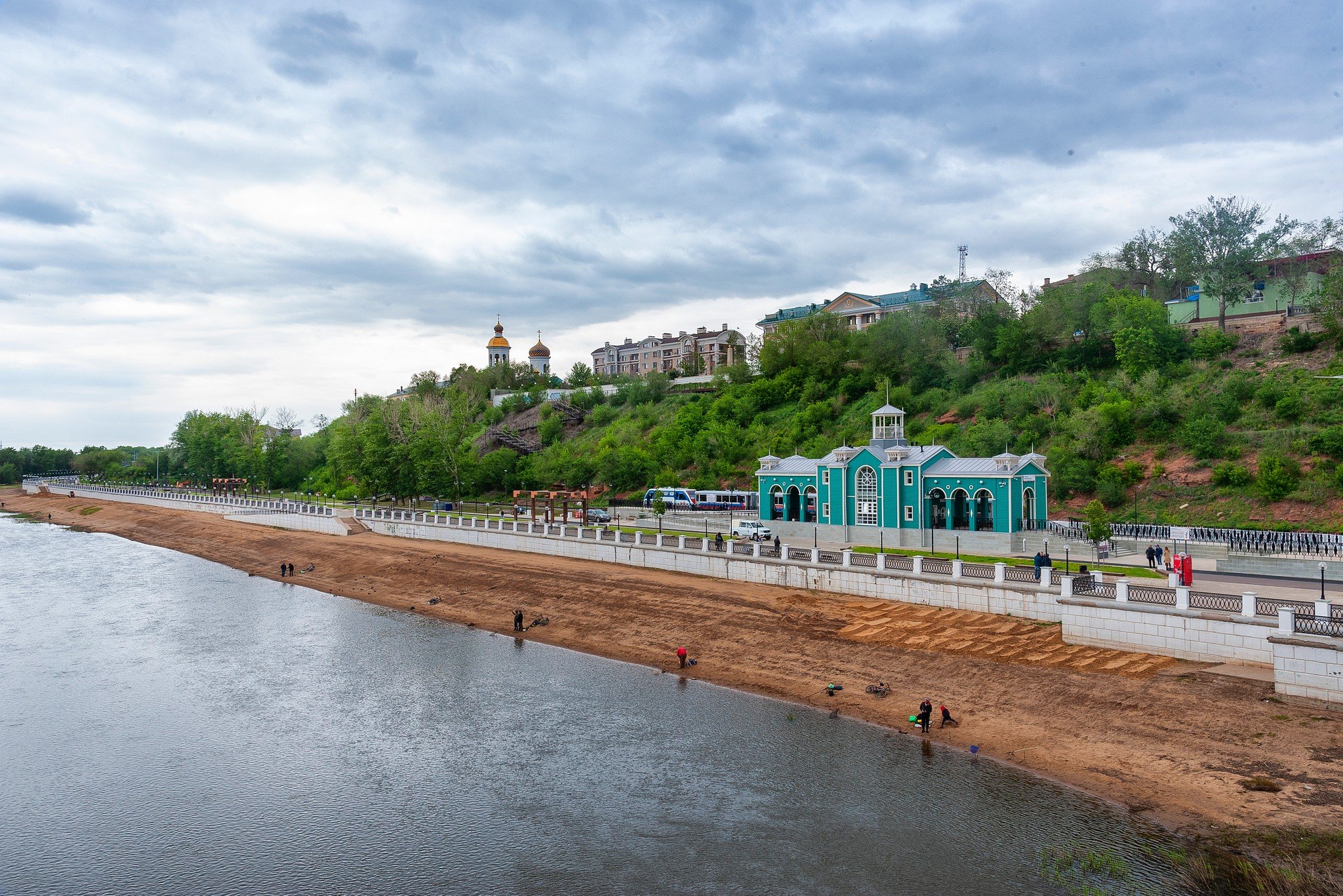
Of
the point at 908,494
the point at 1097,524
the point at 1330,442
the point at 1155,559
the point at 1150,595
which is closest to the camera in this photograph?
the point at 1150,595

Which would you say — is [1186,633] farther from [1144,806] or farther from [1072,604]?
[1144,806]

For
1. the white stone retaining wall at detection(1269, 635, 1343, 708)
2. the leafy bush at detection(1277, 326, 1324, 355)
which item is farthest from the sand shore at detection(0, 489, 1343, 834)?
the leafy bush at detection(1277, 326, 1324, 355)

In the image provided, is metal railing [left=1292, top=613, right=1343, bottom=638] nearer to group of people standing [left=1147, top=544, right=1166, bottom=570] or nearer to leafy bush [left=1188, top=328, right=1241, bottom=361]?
group of people standing [left=1147, top=544, right=1166, bottom=570]

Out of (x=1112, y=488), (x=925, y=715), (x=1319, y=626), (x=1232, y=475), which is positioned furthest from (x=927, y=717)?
(x=1232, y=475)

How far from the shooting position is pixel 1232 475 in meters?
55.8

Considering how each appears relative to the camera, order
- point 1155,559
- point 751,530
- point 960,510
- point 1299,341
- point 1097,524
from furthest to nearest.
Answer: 1. point 1299,341
2. point 751,530
3. point 960,510
4. point 1097,524
5. point 1155,559

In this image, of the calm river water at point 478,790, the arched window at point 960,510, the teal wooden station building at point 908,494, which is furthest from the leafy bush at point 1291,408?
the calm river water at point 478,790

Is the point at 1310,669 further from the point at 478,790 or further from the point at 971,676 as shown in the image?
the point at 478,790

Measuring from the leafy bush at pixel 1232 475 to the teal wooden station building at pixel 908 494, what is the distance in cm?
1728

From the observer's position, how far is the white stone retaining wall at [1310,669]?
21.5 m

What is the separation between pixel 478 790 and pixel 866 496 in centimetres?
3527

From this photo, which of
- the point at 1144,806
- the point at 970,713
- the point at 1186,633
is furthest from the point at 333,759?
the point at 1186,633

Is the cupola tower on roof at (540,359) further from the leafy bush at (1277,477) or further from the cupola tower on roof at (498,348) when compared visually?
the leafy bush at (1277,477)

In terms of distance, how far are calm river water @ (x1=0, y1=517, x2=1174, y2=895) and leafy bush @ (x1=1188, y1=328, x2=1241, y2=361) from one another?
64.9 metres
